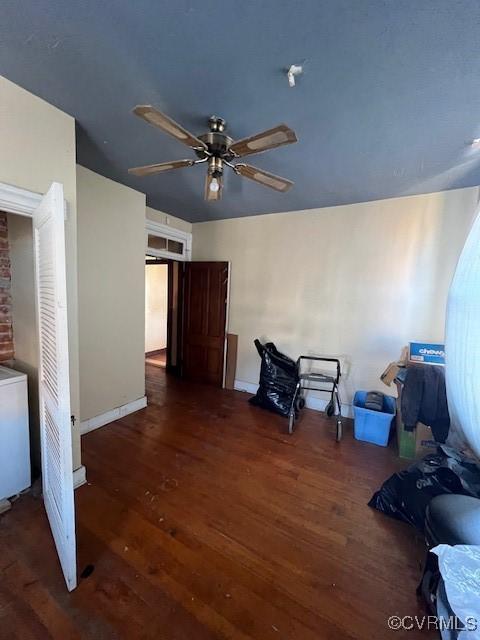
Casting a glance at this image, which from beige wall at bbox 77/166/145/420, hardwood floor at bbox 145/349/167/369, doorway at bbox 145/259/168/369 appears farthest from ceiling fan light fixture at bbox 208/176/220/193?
doorway at bbox 145/259/168/369

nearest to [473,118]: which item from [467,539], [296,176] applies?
[296,176]

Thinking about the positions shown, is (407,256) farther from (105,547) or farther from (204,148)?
(105,547)

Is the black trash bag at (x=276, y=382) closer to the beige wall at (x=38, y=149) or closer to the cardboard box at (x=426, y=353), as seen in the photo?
the cardboard box at (x=426, y=353)

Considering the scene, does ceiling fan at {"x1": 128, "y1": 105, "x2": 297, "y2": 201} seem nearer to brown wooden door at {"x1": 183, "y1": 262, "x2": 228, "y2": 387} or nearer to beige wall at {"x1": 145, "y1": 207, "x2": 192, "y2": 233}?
beige wall at {"x1": 145, "y1": 207, "x2": 192, "y2": 233}

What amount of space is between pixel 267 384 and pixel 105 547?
2.19 metres

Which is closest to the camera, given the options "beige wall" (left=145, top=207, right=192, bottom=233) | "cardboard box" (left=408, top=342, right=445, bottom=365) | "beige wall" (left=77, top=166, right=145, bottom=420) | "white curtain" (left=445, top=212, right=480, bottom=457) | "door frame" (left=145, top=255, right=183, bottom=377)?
"white curtain" (left=445, top=212, right=480, bottom=457)

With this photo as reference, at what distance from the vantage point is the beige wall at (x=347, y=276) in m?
2.71

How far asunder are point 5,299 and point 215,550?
2.31m

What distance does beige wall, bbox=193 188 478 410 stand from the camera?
2705mm

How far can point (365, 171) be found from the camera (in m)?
2.23

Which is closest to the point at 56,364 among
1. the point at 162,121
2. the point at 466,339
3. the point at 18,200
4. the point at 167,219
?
the point at 18,200

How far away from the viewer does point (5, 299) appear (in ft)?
6.72

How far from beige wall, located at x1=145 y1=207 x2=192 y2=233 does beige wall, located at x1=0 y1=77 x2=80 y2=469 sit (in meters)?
1.71

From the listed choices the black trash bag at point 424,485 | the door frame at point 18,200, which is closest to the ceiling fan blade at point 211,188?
the door frame at point 18,200
